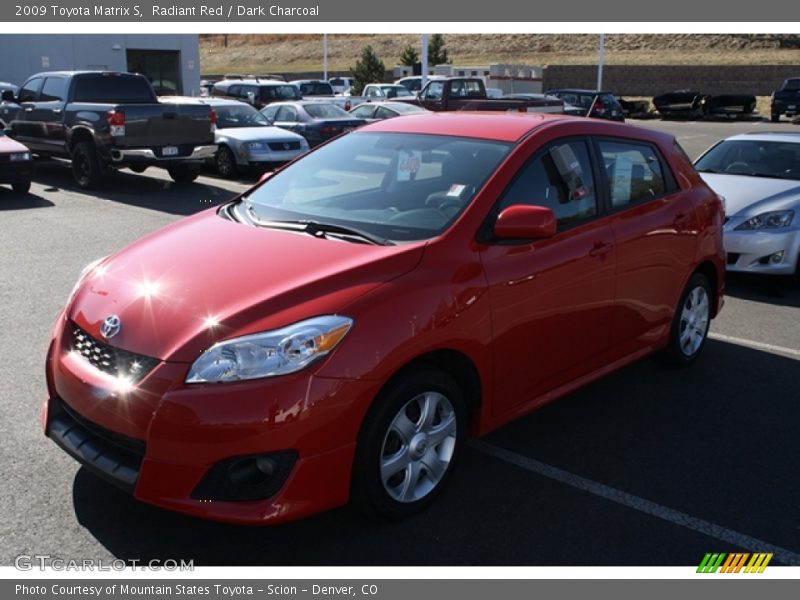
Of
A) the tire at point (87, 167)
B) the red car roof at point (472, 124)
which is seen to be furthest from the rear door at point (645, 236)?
the tire at point (87, 167)

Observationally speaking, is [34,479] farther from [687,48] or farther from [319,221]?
[687,48]

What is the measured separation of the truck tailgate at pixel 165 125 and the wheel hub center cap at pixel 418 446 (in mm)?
10694

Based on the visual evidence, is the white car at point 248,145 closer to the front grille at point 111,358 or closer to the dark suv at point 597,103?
the front grille at point 111,358

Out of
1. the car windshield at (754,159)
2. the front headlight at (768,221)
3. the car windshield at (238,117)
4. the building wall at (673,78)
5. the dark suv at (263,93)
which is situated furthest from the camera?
the building wall at (673,78)

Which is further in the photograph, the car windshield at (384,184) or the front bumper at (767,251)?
the front bumper at (767,251)

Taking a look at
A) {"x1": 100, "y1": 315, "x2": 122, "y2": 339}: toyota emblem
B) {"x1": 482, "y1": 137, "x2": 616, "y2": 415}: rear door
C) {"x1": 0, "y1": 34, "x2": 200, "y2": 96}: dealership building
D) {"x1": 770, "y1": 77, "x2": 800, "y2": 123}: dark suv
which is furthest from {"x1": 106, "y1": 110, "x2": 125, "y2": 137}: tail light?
{"x1": 770, "y1": 77, "x2": 800, "y2": 123}: dark suv

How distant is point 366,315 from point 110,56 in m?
34.8

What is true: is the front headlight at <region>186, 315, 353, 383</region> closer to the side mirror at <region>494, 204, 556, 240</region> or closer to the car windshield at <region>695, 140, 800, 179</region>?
the side mirror at <region>494, 204, 556, 240</region>

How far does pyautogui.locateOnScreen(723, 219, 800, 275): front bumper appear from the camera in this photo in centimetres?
779

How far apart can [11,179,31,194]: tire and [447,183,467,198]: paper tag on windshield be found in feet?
34.7

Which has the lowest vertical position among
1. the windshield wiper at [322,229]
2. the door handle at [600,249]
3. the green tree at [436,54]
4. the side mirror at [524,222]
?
the door handle at [600,249]

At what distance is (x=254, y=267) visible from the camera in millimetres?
3629

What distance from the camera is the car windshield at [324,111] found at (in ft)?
61.6

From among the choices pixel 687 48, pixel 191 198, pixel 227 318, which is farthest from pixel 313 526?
pixel 687 48
